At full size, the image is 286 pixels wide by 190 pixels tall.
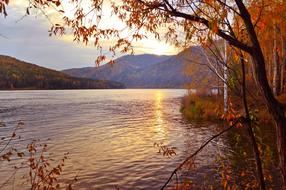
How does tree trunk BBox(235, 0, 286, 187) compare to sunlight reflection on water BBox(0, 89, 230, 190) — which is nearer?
tree trunk BBox(235, 0, 286, 187)

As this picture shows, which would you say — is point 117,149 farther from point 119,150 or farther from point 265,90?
point 265,90

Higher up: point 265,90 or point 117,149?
point 265,90

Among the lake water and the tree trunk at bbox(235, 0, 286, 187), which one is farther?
the lake water

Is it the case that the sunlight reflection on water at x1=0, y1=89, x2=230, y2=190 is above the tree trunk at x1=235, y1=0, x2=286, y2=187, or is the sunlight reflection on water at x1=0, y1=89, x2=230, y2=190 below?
below

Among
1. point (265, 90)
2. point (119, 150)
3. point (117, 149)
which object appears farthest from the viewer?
point (117, 149)

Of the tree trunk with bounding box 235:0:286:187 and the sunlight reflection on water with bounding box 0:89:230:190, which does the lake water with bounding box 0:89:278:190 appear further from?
the tree trunk with bounding box 235:0:286:187

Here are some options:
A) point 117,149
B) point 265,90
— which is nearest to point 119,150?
point 117,149

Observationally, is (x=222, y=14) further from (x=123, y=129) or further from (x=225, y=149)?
(x=123, y=129)

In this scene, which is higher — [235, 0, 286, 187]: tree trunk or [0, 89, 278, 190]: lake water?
[235, 0, 286, 187]: tree trunk

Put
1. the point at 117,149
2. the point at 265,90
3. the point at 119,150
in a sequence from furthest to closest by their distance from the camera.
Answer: the point at 117,149 < the point at 119,150 < the point at 265,90

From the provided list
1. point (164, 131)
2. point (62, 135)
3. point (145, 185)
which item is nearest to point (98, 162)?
point (145, 185)

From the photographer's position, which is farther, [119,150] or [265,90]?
[119,150]

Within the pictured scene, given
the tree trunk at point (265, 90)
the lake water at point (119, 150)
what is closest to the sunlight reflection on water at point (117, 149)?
the lake water at point (119, 150)

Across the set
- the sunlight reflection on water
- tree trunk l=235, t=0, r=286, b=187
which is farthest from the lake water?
tree trunk l=235, t=0, r=286, b=187
